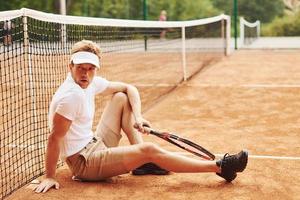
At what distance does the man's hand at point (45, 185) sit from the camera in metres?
3.45

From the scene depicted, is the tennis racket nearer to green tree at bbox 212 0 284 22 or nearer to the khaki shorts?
the khaki shorts

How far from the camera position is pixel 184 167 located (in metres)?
3.52

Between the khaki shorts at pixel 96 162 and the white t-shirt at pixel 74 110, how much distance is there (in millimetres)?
46

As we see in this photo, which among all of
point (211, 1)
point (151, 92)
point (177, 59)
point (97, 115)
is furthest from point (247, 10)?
point (97, 115)

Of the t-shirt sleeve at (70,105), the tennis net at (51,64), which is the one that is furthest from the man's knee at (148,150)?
the tennis net at (51,64)

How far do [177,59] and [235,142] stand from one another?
25.2ft

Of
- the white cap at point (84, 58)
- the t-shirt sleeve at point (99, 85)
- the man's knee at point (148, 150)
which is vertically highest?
the white cap at point (84, 58)

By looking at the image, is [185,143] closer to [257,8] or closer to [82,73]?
[82,73]

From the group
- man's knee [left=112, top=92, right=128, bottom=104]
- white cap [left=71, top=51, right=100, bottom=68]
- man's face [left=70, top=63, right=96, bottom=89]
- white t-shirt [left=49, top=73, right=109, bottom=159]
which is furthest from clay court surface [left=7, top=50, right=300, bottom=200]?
white cap [left=71, top=51, right=100, bottom=68]

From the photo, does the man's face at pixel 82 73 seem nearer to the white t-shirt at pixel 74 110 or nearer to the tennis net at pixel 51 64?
the white t-shirt at pixel 74 110

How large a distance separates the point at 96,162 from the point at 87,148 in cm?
11

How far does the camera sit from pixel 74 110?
10.8 feet

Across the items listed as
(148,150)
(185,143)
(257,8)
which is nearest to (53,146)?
(148,150)

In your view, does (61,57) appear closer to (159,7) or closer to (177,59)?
(177,59)
